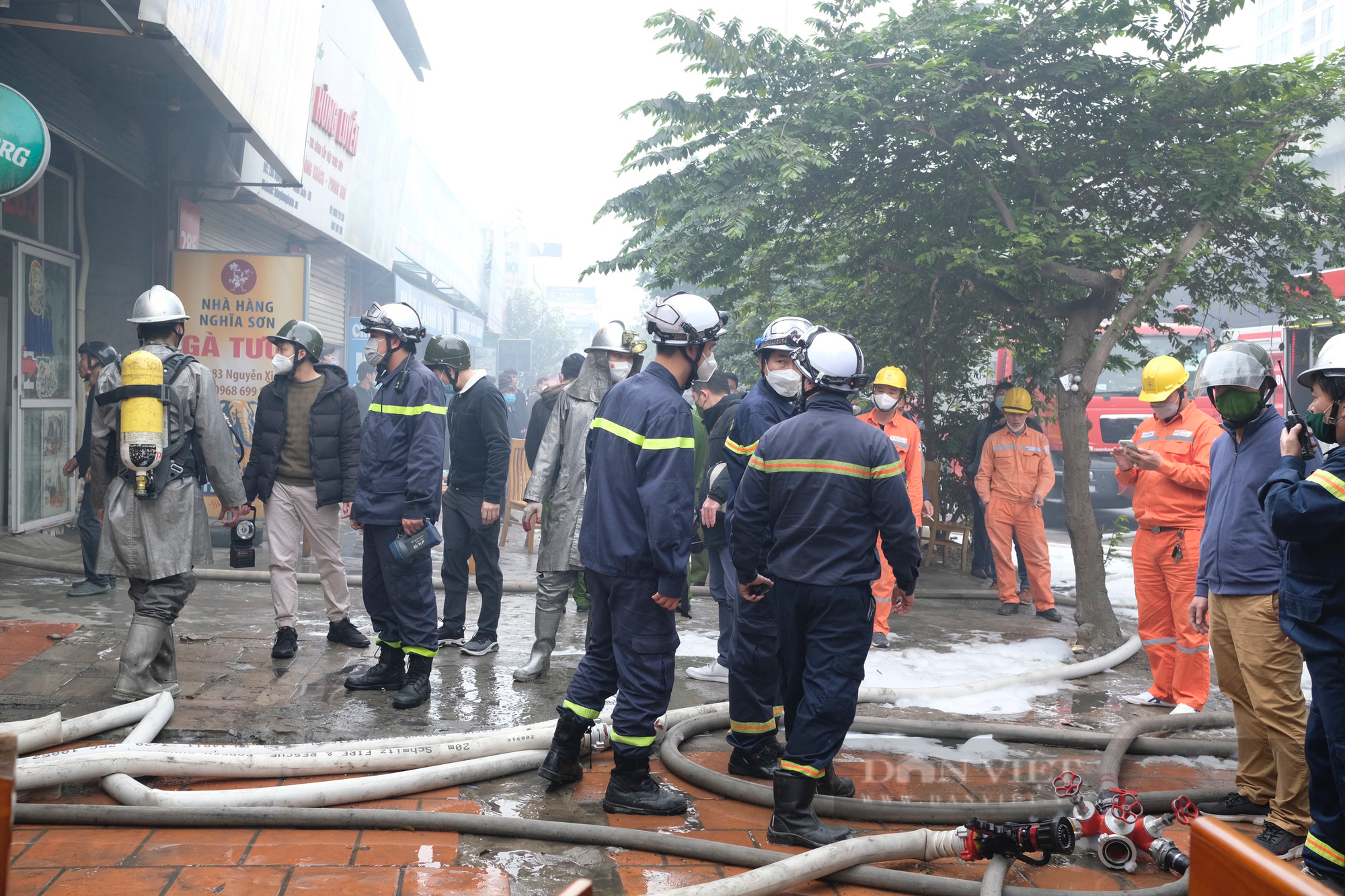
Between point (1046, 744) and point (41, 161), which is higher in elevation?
point (41, 161)

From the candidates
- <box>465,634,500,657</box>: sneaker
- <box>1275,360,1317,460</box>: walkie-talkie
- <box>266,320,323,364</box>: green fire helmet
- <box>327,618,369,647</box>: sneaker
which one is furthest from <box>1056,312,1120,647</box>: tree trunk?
<box>266,320,323,364</box>: green fire helmet

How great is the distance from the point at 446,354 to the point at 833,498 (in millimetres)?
3258

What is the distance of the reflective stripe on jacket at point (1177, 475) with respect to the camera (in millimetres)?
5449

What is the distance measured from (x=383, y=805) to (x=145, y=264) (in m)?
9.17

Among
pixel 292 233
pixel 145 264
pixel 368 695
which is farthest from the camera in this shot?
pixel 292 233

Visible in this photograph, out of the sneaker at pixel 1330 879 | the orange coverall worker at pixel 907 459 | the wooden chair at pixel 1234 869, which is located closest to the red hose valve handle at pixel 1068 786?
the sneaker at pixel 1330 879

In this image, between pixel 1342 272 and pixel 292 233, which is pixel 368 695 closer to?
pixel 1342 272

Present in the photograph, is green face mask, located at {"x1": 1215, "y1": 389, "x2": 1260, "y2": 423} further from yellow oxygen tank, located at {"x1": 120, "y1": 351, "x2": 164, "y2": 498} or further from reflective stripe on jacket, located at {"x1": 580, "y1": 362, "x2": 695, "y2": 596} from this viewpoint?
yellow oxygen tank, located at {"x1": 120, "y1": 351, "x2": 164, "y2": 498}

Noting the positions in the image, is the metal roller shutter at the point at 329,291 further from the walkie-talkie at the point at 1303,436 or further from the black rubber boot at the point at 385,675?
the walkie-talkie at the point at 1303,436

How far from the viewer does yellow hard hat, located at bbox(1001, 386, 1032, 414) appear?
8484mm

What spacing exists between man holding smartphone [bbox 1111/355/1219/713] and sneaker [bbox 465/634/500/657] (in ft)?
12.7

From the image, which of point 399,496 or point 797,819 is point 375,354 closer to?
point 399,496

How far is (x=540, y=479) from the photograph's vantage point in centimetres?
596

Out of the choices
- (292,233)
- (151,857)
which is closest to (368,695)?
(151,857)
